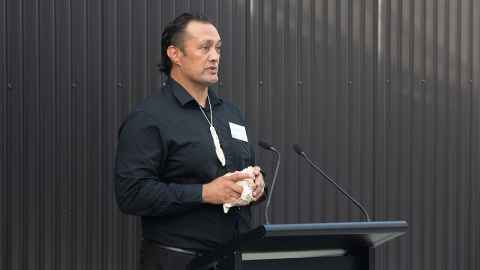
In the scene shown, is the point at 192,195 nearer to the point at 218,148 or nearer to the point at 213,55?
the point at 218,148

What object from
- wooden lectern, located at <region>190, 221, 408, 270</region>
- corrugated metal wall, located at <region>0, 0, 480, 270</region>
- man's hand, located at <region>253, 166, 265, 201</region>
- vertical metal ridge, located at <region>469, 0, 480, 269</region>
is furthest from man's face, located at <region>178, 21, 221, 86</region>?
vertical metal ridge, located at <region>469, 0, 480, 269</region>

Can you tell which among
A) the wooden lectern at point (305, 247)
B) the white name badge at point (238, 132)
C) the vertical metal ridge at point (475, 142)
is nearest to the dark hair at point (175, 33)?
the white name badge at point (238, 132)

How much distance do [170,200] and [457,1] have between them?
2.81m

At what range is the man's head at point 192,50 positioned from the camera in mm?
2992

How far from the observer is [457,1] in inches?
195

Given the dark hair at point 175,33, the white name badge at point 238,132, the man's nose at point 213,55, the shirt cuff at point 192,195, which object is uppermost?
the dark hair at point 175,33

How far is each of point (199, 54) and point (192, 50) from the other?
0.03m

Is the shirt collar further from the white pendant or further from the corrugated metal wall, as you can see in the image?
the corrugated metal wall

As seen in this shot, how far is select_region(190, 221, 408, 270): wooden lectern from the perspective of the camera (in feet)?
7.64

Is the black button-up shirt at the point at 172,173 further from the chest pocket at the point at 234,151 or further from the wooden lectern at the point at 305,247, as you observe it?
the wooden lectern at the point at 305,247

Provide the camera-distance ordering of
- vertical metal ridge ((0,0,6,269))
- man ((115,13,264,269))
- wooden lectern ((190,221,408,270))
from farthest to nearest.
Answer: vertical metal ridge ((0,0,6,269)) < man ((115,13,264,269)) < wooden lectern ((190,221,408,270))

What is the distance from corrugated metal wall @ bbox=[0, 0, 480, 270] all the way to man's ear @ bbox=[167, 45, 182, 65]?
1.11 m

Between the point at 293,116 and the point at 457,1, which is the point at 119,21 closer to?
the point at 293,116

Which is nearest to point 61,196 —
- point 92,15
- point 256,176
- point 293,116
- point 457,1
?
point 92,15
